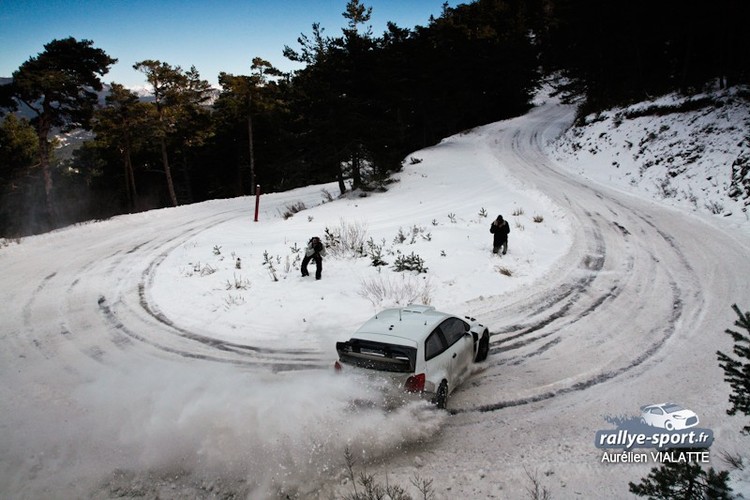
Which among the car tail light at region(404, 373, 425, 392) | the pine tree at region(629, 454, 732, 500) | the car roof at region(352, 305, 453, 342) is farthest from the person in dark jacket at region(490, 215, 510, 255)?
the pine tree at region(629, 454, 732, 500)

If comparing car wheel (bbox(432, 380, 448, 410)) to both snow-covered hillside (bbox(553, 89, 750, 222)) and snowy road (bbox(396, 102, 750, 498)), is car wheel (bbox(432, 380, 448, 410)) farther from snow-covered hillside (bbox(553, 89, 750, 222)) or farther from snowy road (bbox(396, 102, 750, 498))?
snow-covered hillside (bbox(553, 89, 750, 222))

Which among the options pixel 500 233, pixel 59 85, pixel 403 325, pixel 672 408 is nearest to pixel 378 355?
pixel 403 325

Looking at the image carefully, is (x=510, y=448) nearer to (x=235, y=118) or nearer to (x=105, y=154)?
(x=235, y=118)

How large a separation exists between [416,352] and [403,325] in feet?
2.74

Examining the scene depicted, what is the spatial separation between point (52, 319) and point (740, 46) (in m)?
39.1

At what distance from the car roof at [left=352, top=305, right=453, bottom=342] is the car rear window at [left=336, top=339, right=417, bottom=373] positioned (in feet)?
0.55

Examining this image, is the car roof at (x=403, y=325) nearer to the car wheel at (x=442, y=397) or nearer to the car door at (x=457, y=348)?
the car door at (x=457, y=348)

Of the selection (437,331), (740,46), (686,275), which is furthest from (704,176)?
(437,331)

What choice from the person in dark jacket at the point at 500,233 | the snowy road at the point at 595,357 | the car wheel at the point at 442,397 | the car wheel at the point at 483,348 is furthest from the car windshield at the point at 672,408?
the person in dark jacket at the point at 500,233

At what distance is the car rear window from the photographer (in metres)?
6.44

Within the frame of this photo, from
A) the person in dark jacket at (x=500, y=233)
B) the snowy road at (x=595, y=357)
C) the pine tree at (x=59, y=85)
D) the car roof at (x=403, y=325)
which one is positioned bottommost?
the snowy road at (x=595, y=357)
